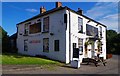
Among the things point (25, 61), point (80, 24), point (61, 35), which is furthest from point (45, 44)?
point (25, 61)

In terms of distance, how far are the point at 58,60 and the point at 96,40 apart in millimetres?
9325

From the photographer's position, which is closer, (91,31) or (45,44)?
(45,44)

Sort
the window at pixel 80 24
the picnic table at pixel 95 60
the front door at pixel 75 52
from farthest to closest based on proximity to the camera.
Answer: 1. the window at pixel 80 24
2. the front door at pixel 75 52
3. the picnic table at pixel 95 60

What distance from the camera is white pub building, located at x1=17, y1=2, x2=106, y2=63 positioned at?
20.5m

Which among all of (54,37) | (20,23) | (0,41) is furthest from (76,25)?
(0,41)

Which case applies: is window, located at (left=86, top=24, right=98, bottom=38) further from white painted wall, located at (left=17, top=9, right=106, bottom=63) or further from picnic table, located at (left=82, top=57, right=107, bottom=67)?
picnic table, located at (left=82, top=57, right=107, bottom=67)

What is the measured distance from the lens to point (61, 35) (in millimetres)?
20609

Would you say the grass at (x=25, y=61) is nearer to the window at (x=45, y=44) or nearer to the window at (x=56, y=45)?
the window at (x=56, y=45)

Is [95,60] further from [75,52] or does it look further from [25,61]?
[25,61]

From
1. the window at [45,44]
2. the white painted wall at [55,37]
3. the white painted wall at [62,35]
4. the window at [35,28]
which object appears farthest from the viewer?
the window at [35,28]

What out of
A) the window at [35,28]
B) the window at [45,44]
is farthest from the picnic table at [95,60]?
the window at [35,28]

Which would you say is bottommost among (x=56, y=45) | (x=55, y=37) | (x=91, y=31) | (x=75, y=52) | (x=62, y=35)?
(x=75, y=52)

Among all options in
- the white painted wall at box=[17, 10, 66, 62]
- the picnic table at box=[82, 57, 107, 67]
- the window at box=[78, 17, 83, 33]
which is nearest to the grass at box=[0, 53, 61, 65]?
the white painted wall at box=[17, 10, 66, 62]

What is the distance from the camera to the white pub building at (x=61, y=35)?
20.5 m
